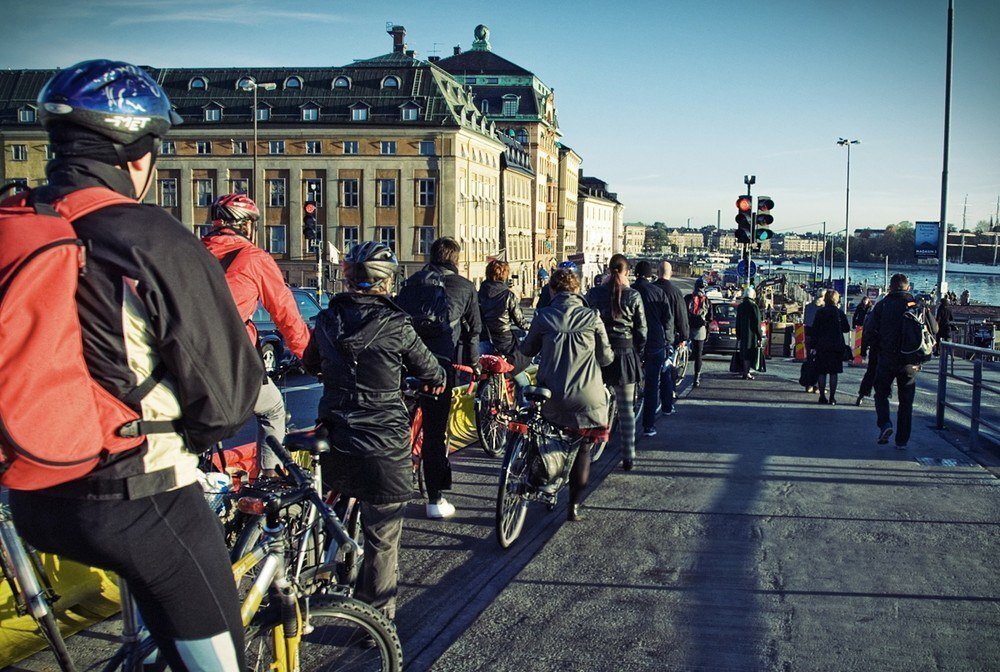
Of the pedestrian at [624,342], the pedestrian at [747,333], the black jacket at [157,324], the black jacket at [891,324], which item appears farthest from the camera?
the pedestrian at [747,333]

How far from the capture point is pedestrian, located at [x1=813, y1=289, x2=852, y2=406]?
46.6ft

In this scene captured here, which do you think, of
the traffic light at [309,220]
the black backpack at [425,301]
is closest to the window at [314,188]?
the traffic light at [309,220]

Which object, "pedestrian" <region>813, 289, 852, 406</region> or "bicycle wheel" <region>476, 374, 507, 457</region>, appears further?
"pedestrian" <region>813, 289, 852, 406</region>

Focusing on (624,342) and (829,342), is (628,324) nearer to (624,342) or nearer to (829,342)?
(624,342)

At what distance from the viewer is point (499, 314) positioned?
10133mm

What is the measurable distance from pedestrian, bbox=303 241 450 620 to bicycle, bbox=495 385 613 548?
182cm

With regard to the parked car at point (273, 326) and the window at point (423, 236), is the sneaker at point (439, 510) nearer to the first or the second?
the parked car at point (273, 326)

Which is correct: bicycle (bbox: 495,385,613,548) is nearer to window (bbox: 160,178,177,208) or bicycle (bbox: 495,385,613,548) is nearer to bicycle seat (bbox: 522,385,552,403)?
bicycle seat (bbox: 522,385,552,403)

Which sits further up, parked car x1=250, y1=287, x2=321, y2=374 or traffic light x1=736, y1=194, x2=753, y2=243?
traffic light x1=736, y1=194, x2=753, y2=243

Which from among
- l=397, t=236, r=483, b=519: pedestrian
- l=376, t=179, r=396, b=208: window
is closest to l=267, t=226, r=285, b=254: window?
l=376, t=179, r=396, b=208: window

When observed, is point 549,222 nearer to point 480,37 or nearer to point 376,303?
point 480,37

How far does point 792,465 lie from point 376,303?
5912 millimetres

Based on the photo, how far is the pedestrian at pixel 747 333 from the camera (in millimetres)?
→ 17188

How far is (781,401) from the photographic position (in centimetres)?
1424
